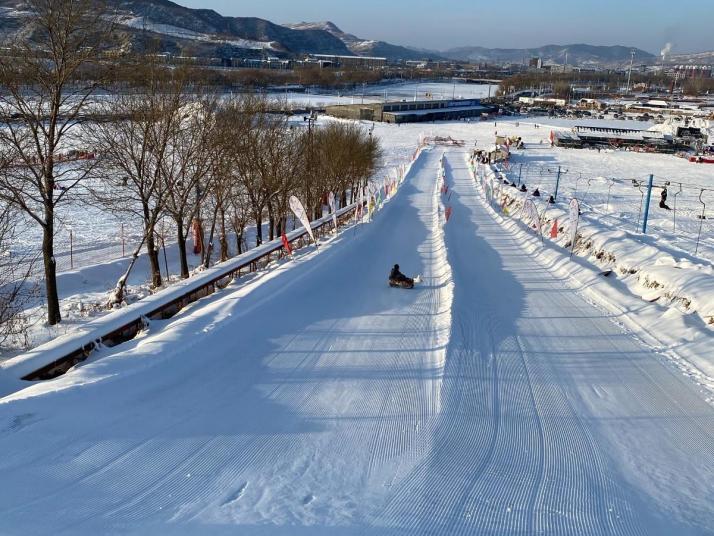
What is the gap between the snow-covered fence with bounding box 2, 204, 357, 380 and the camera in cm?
855

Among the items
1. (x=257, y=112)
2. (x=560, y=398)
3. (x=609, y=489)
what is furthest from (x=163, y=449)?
(x=257, y=112)

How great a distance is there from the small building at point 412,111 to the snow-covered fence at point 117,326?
8833 centimetres

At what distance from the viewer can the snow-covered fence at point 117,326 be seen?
28.1ft

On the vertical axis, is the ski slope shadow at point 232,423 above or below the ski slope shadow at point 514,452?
above

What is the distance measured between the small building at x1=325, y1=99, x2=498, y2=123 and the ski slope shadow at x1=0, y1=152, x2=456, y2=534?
92.6m

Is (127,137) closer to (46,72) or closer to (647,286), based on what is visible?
(46,72)

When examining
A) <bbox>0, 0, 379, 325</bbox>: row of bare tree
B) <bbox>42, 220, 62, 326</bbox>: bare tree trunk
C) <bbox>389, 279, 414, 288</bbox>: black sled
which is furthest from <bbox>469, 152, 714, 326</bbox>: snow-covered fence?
<bbox>42, 220, 62, 326</bbox>: bare tree trunk

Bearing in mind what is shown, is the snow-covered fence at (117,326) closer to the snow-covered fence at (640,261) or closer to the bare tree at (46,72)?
the bare tree at (46,72)

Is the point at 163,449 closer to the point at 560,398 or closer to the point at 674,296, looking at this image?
the point at 560,398

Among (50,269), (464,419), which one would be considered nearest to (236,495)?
(464,419)

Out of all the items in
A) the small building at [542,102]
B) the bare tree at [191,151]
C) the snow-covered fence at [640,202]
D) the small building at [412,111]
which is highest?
the small building at [542,102]

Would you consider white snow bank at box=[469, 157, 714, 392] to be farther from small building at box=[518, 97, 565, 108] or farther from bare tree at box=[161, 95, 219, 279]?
small building at box=[518, 97, 565, 108]

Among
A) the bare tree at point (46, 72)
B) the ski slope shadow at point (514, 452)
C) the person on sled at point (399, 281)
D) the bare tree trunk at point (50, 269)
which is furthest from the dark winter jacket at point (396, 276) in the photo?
the bare tree trunk at point (50, 269)

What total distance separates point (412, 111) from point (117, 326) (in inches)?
4199
